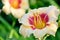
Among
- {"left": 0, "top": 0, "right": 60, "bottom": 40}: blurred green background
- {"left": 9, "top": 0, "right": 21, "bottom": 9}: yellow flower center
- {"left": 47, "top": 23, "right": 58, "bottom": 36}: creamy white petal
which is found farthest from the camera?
{"left": 9, "top": 0, "right": 21, "bottom": 9}: yellow flower center

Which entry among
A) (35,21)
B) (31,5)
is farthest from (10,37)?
(31,5)

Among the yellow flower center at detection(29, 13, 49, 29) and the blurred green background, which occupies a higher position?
the yellow flower center at detection(29, 13, 49, 29)

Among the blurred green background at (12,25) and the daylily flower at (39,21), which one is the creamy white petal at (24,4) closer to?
the blurred green background at (12,25)

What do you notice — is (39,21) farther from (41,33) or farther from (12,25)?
(12,25)

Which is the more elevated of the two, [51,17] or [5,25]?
[51,17]

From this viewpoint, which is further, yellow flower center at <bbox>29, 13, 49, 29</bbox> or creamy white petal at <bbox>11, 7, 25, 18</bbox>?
creamy white petal at <bbox>11, 7, 25, 18</bbox>

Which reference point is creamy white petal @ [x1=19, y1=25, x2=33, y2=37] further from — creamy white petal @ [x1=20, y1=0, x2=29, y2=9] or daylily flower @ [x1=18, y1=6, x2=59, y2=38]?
creamy white petal @ [x1=20, y1=0, x2=29, y2=9]

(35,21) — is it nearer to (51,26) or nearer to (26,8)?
(51,26)

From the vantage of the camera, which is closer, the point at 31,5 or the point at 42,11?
the point at 42,11

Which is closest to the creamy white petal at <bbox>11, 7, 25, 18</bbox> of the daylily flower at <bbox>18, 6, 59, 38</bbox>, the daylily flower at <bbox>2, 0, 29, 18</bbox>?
the daylily flower at <bbox>2, 0, 29, 18</bbox>
